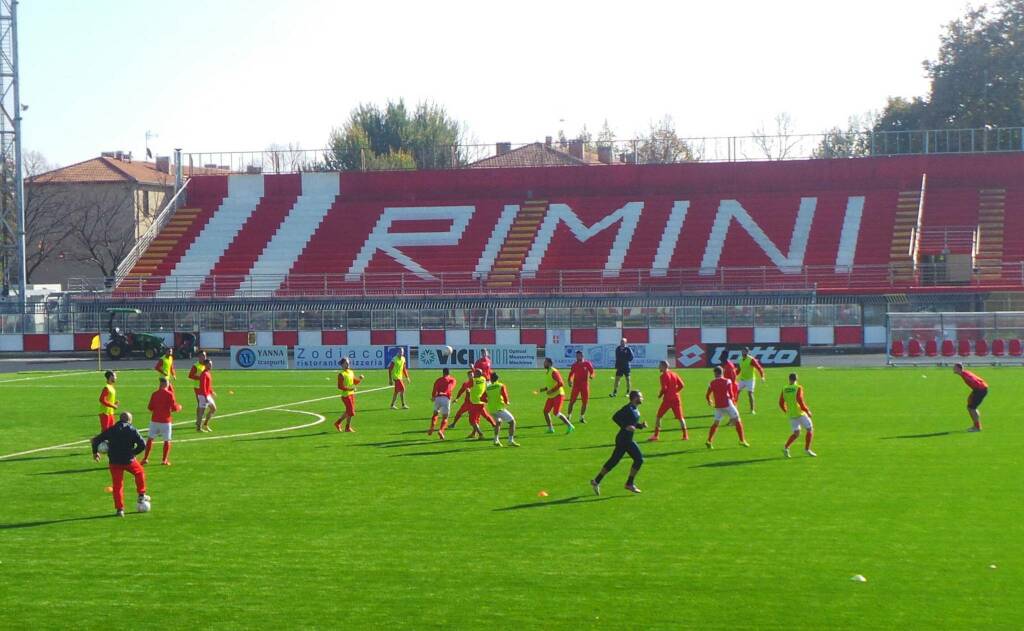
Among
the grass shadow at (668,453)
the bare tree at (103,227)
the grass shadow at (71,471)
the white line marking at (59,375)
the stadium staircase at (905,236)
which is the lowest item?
the grass shadow at (668,453)

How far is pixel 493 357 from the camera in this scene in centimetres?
5550

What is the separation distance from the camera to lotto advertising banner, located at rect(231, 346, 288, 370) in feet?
184

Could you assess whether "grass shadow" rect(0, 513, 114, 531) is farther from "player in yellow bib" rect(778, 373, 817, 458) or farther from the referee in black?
"player in yellow bib" rect(778, 373, 817, 458)

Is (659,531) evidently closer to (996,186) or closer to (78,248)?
(996,186)

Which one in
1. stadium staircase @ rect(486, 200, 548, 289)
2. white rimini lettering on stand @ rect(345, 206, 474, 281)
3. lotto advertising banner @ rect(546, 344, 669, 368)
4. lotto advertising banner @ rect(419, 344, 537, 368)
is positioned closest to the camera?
lotto advertising banner @ rect(546, 344, 669, 368)

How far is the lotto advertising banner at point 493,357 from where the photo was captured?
5522cm

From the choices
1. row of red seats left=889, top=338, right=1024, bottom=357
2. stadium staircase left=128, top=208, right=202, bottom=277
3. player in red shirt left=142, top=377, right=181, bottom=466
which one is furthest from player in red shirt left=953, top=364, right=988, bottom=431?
stadium staircase left=128, top=208, right=202, bottom=277

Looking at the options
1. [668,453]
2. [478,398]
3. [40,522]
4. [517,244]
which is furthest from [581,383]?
[517,244]

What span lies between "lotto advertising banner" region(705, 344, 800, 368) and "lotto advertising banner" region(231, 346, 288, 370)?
1964 centimetres

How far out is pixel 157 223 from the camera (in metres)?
75.8

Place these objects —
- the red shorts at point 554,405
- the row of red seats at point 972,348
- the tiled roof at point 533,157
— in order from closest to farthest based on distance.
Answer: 1. the red shorts at point 554,405
2. the row of red seats at point 972,348
3. the tiled roof at point 533,157

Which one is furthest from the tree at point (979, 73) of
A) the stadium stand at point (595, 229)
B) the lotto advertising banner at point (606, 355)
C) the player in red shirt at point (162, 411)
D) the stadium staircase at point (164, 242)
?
the player in red shirt at point (162, 411)

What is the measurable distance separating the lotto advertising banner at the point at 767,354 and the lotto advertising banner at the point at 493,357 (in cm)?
829

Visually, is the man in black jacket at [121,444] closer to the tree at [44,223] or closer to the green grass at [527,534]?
the green grass at [527,534]
